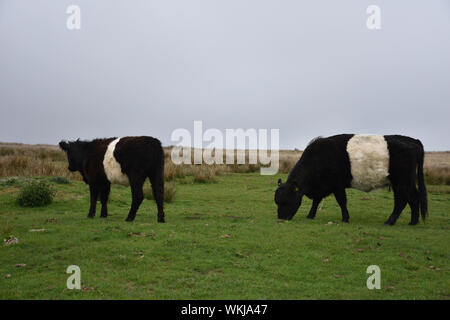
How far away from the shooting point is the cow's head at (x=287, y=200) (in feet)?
41.9

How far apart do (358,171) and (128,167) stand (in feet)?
24.4

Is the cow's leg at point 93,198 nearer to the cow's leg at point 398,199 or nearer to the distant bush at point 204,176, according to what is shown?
the cow's leg at point 398,199

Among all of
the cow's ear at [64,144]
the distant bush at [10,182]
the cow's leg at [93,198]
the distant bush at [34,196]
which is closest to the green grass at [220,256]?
the cow's leg at [93,198]

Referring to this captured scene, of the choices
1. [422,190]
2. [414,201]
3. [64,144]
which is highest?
[64,144]

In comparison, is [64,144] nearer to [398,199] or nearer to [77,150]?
[77,150]

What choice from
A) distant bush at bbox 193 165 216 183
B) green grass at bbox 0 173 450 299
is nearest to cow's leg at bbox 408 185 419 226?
green grass at bbox 0 173 450 299

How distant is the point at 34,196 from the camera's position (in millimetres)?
15062

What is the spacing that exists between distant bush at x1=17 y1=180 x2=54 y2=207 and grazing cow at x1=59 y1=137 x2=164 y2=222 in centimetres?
374

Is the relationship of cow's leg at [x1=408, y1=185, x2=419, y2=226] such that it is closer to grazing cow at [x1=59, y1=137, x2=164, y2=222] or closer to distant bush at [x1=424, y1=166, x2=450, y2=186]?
grazing cow at [x1=59, y1=137, x2=164, y2=222]

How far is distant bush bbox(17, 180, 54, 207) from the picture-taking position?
15.0 metres

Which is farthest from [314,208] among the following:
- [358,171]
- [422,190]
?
[422,190]

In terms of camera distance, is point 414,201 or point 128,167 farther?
point 414,201
